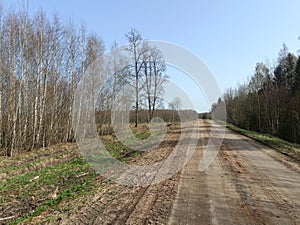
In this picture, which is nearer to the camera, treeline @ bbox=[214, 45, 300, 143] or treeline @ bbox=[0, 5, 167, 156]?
treeline @ bbox=[0, 5, 167, 156]

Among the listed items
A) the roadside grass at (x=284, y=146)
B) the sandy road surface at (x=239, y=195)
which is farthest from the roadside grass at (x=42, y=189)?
the roadside grass at (x=284, y=146)

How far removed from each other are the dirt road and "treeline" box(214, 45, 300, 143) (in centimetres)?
903

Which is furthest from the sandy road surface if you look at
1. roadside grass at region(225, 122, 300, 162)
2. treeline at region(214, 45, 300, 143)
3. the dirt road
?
treeline at region(214, 45, 300, 143)

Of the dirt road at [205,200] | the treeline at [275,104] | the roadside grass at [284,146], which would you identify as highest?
the treeline at [275,104]

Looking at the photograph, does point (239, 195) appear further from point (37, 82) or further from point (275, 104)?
point (275, 104)

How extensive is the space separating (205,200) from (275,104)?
2322 cm

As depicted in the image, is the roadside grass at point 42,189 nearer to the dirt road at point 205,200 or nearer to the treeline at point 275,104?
the dirt road at point 205,200

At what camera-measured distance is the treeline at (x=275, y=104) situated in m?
22.1

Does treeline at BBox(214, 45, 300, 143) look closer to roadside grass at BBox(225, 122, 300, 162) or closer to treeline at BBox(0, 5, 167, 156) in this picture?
roadside grass at BBox(225, 122, 300, 162)

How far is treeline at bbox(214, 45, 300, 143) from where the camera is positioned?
22109 millimetres

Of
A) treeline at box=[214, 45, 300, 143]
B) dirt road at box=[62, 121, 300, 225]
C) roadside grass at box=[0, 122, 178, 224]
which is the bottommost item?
roadside grass at box=[0, 122, 178, 224]

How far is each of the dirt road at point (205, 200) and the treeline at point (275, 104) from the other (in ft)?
29.6

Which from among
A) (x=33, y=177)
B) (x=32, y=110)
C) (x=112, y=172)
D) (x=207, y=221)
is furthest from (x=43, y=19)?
(x=207, y=221)

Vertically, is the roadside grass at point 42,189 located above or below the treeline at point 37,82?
below
